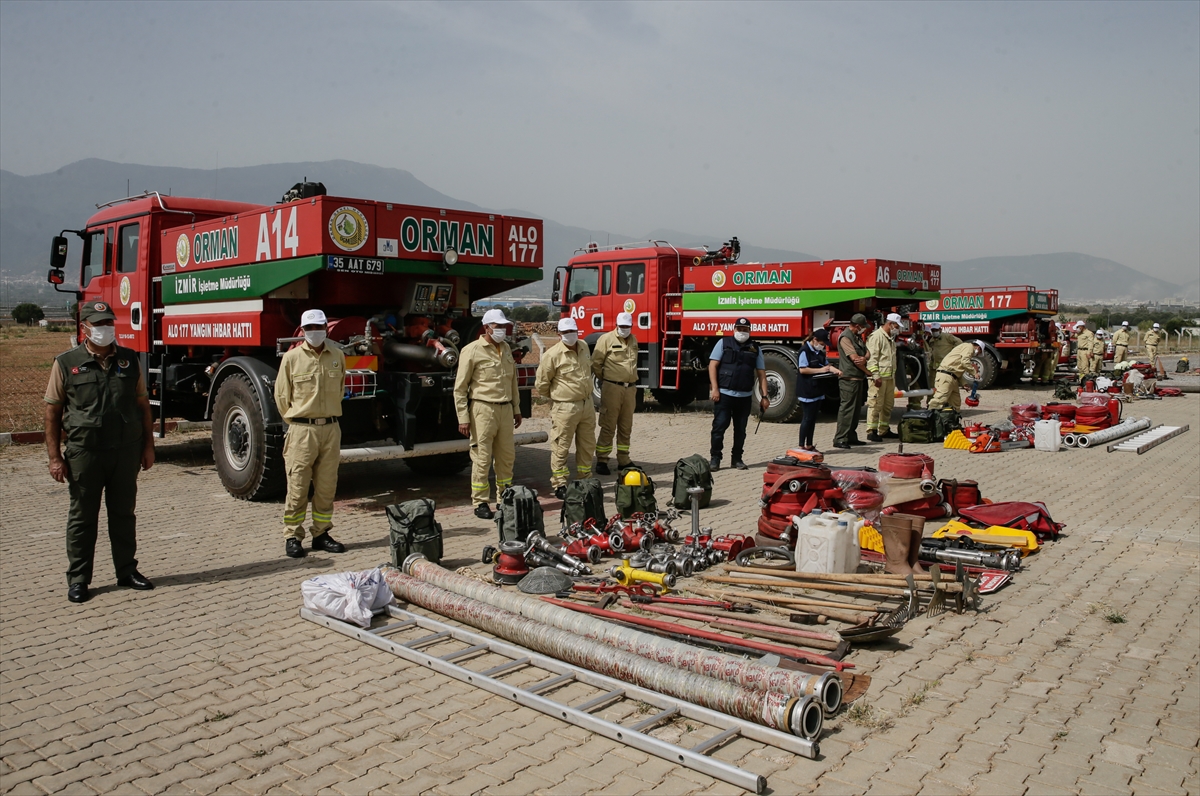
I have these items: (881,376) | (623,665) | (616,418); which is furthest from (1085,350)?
(623,665)

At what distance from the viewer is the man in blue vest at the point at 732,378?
10227mm

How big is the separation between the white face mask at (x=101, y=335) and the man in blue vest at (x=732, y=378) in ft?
20.3

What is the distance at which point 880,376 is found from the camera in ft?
40.7

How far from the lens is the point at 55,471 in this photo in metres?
5.71

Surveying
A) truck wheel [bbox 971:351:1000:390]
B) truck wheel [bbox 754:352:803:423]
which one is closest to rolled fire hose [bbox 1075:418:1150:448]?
truck wheel [bbox 754:352:803:423]

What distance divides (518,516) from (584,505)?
802 mm

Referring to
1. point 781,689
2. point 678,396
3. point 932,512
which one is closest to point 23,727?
point 781,689

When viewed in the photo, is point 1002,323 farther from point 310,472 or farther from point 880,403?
point 310,472

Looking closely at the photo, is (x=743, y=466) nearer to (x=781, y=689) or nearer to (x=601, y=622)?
(x=601, y=622)

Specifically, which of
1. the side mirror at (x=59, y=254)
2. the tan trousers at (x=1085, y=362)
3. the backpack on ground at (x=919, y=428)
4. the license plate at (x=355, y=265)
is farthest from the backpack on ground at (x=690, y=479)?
the tan trousers at (x=1085, y=362)

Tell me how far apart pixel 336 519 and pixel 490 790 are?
5.15 m

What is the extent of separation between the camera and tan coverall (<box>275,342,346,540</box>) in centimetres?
674

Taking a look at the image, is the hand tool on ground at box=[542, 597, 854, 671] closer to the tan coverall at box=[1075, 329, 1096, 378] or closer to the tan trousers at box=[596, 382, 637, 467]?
the tan trousers at box=[596, 382, 637, 467]

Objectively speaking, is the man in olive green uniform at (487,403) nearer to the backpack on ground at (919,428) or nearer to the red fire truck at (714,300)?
the red fire truck at (714,300)
